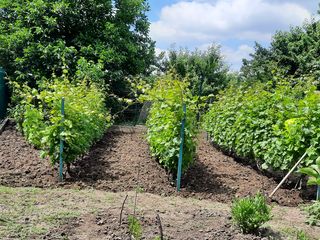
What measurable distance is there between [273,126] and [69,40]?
924 centimetres

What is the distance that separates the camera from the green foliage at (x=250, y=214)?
12.8 feet

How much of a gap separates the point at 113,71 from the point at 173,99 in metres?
7.79

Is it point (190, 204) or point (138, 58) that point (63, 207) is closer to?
point (190, 204)

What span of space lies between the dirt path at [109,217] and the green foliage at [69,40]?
7.16 m

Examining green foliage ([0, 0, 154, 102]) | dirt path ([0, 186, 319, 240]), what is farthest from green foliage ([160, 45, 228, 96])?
dirt path ([0, 186, 319, 240])

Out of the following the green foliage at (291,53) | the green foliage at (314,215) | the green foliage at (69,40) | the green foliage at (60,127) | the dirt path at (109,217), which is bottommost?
the dirt path at (109,217)

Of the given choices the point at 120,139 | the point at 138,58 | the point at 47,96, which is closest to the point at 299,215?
the point at 47,96

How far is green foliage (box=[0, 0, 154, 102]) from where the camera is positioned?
12680mm

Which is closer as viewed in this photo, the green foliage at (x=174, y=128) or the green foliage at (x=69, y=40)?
the green foliage at (x=174, y=128)

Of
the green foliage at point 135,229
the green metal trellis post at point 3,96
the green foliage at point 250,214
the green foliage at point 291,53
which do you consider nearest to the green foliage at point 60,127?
the green foliage at point 135,229

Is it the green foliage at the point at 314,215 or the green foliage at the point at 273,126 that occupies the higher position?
the green foliage at the point at 273,126

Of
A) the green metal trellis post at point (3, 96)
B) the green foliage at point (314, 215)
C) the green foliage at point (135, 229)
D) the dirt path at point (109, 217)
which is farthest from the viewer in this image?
the green metal trellis post at point (3, 96)

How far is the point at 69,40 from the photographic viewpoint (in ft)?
45.8

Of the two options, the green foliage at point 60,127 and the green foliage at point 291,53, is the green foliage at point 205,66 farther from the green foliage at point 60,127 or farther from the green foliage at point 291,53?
the green foliage at point 60,127
